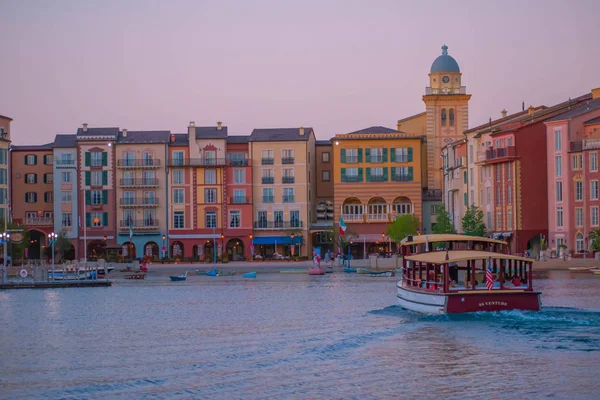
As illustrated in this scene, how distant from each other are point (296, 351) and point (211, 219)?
8061 centimetres

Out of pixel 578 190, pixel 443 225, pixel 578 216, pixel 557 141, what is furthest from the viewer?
pixel 443 225

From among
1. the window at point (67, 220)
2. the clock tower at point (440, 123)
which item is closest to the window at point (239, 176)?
the window at point (67, 220)

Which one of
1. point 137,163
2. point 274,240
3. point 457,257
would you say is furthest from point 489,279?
point 137,163

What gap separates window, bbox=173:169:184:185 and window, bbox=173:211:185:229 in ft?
10.4

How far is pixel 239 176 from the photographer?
116 meters

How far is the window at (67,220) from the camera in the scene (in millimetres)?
115938

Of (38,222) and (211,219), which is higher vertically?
(211,219)

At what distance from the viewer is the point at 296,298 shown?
6222 centimetres

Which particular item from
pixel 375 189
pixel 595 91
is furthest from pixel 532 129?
pixel 375 189

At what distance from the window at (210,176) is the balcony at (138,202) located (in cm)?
577

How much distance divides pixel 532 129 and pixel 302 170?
2968 centimetres

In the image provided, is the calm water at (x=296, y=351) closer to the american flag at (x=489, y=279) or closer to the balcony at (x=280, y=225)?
the american flag at (x=489, y=279)

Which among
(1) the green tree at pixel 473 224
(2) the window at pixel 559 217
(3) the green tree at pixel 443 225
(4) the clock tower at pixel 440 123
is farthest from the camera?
(4) the clock tower at pixel 440 123

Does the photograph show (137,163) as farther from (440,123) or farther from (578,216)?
(578,216)
